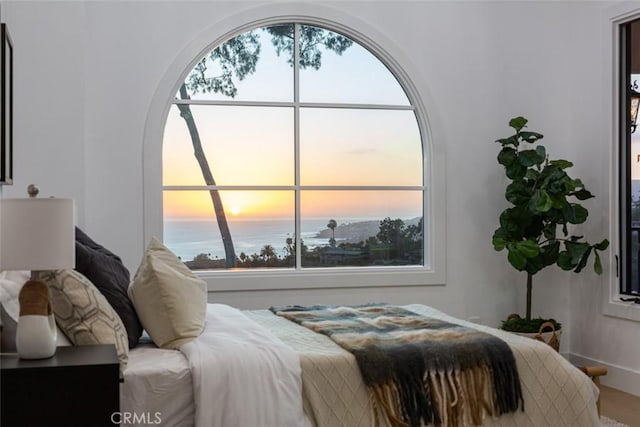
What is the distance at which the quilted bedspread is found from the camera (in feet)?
9.76

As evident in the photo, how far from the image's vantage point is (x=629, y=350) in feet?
17.1

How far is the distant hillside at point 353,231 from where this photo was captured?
5.67m

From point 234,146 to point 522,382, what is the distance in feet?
9.49

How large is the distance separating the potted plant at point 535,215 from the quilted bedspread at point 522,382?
5.96 ft

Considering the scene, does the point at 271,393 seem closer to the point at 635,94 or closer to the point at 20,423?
the point at 20,423

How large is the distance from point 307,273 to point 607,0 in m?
2.83

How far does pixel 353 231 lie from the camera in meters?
5.72

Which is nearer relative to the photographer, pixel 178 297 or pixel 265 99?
pixel 178 297

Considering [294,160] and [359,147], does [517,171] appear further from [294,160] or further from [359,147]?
[294,160]

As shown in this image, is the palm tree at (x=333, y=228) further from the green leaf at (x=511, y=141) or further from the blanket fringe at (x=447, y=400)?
the blanket fringe at (x=447, y=400)

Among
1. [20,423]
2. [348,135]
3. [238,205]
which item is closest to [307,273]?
[238,205]

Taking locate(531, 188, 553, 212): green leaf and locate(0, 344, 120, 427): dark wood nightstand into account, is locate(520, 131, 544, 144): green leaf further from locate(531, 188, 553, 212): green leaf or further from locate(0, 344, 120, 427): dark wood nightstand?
locate(0, 344, 120, 427): dark wood nightstand

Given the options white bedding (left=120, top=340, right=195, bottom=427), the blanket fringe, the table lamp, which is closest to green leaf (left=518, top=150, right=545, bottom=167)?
the blanket fringe

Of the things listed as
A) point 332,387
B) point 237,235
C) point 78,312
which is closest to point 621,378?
point 237,235
